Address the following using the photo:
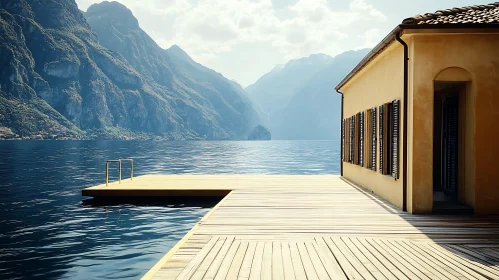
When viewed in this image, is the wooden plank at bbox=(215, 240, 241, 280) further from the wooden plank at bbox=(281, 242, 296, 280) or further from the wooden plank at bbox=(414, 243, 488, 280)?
the wooden plank at bbox=(414, 243, 488, 280)

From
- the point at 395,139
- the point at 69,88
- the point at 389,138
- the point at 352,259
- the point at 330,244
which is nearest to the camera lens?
the point at 352,259

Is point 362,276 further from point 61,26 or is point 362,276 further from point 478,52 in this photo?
point 61,26

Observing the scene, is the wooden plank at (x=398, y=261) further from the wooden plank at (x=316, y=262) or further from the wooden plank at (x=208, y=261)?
the wooden plank at (x=208, y=261)

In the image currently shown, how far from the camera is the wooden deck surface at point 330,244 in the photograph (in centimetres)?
480

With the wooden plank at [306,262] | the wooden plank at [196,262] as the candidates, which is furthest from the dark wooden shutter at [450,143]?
the wooden plank at [196,262]

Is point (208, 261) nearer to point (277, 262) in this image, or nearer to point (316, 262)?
point (277, 262)

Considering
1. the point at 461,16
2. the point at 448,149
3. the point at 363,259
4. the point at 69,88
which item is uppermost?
the point at 69,88

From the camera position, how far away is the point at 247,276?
4.61 metres

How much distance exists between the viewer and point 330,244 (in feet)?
19.9

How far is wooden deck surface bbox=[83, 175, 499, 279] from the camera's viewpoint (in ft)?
15.8

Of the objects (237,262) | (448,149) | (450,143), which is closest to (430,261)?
(237,262)

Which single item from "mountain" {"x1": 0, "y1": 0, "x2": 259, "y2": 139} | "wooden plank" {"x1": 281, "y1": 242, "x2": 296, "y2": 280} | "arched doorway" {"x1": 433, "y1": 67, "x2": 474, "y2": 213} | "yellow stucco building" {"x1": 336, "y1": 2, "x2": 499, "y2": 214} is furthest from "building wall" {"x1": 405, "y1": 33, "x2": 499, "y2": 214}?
"mountain" {"x1": 0, "y1": 0, "x2": 259, "y2": 139}

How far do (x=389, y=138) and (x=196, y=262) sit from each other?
20.9 ft

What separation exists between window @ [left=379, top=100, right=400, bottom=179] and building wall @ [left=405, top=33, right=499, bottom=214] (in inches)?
34.7
